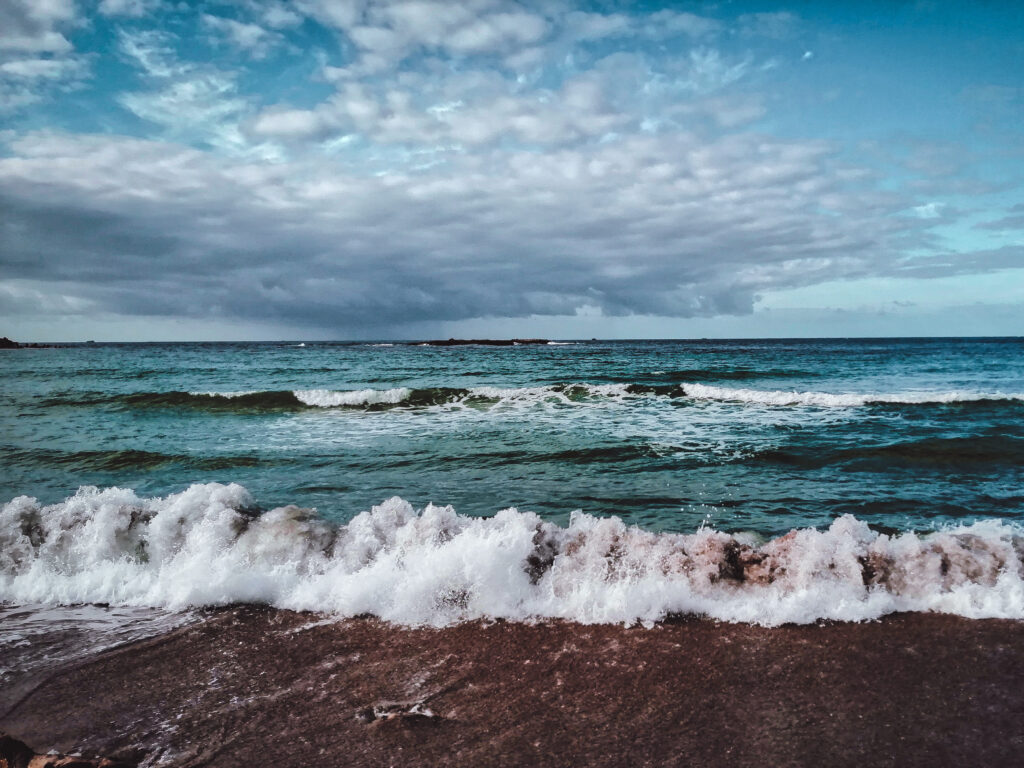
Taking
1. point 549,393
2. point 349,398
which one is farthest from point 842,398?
point 349,398

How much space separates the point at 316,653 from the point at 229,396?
2113 cm

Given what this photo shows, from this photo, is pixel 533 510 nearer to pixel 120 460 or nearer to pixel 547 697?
pixel 547 697

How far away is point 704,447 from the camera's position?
11398 millimetres

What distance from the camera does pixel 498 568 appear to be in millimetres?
4754

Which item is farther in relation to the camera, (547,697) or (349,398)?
(349,398)

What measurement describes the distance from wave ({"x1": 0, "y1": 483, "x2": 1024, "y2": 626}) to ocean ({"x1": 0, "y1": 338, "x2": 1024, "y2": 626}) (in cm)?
2

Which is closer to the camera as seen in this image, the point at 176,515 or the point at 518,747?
the point at 518,747

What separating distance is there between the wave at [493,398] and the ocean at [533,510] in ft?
2.08

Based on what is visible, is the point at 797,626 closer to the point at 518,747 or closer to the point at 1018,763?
the point at 1018,763

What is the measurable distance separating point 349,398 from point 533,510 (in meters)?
16.2

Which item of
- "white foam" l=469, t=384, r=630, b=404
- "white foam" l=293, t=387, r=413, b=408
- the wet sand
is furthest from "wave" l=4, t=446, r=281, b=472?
"white foam" l=469, t=384, r=630, b=404

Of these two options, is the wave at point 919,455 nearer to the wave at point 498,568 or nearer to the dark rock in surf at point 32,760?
the wave at point 498,568

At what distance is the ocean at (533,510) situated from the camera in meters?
4.58

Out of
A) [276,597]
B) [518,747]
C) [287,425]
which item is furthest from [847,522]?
[287,425]
